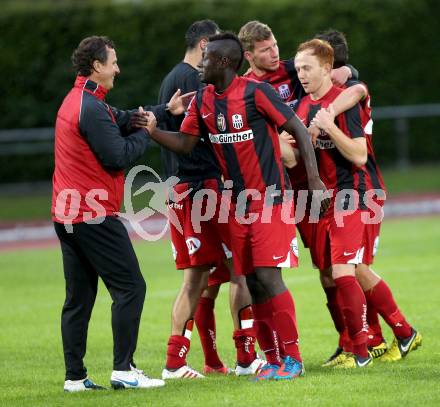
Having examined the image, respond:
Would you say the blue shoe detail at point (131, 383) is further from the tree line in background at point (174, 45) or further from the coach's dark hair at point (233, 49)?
the tree line in background at point (174, 45)

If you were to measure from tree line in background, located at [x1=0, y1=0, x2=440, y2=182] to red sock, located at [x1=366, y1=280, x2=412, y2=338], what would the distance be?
1594 cm

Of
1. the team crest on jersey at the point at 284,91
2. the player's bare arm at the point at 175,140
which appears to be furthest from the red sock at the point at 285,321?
the team crest on jersey at the point at 284,91

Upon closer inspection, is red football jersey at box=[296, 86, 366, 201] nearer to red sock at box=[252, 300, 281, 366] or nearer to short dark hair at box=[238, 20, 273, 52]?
short dark hair at box=[238, 20, 273, 52]

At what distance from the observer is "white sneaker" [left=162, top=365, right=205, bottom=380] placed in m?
8.55

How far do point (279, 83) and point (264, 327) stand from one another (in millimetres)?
2105

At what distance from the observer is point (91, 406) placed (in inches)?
290

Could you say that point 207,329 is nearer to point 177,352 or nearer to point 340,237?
point 177,352

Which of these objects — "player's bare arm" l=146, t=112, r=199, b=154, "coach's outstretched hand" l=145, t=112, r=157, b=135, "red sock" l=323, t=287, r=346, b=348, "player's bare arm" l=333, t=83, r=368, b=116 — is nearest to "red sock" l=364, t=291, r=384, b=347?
"red sock" l=323, t=287, r=346, b=348

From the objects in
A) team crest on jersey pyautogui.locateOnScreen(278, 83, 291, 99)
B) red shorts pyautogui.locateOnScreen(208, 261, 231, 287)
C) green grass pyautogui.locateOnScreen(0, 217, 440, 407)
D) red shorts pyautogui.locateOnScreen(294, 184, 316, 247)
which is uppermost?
team crest on jersey pyautogui.locateOnScreen(278, 83, 291, 99)

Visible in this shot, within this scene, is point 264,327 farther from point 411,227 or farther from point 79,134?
point 411,227

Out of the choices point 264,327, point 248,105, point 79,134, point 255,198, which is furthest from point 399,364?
point 79,134

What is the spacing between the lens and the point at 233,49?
7.98m

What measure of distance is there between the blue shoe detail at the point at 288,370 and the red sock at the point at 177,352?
946 millimetres

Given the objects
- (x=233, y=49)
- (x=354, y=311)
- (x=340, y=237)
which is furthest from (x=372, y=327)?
(x=233, y=49)
